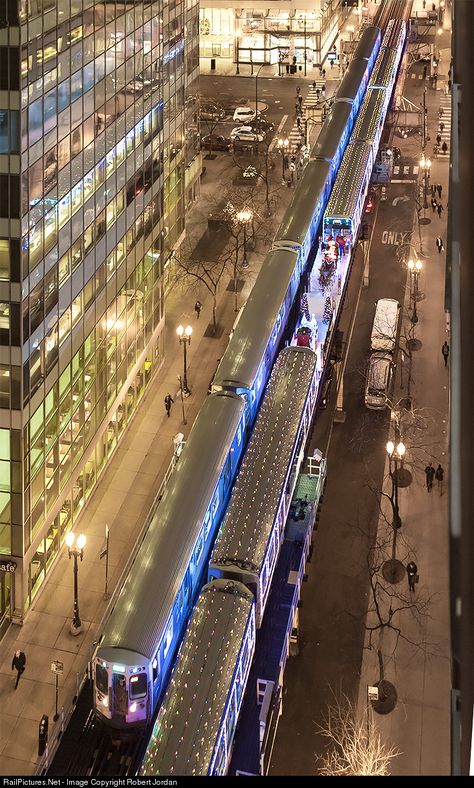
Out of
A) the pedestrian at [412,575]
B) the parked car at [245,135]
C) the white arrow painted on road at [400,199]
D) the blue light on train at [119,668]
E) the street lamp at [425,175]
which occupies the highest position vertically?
the parked car at [245,135]

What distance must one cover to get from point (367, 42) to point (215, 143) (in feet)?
117

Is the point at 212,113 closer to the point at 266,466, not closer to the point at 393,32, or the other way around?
the point at 393,32

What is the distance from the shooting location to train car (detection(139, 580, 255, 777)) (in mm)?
32188

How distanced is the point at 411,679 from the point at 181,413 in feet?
79.7

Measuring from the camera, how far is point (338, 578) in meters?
48.4

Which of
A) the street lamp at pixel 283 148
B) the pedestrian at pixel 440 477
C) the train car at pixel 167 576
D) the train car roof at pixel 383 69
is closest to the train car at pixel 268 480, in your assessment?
the train car at pixel 167 576

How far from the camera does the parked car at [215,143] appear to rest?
110250 mm

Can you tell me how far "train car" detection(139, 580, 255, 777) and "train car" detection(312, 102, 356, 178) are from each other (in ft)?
194

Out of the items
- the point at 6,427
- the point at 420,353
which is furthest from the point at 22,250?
the point at 420,353

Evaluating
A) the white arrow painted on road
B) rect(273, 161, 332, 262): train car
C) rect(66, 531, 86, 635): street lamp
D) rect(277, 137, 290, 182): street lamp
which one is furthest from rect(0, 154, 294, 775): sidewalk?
rect(277, 137, 290, 182): street lamp

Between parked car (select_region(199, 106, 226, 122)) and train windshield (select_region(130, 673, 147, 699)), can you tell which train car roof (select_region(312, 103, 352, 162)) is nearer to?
parked car (select_region(199, 106, 226, 122))

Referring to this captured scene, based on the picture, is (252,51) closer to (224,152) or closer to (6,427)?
(224,152)

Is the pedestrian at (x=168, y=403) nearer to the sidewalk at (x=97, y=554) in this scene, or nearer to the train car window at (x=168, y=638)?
the sidewalk at (x=97, y=554)

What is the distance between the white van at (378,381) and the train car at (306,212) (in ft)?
36.8
